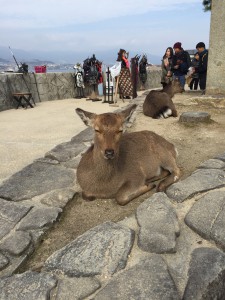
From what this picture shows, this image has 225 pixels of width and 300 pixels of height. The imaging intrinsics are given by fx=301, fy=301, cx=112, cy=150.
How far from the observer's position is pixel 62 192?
14.8ft

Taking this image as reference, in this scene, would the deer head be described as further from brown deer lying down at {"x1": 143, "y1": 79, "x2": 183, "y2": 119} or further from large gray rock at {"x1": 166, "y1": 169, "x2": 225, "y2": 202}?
brown deer lying down at {"x1": 143, "y1": 79, "x2": 183, "y2": 119}

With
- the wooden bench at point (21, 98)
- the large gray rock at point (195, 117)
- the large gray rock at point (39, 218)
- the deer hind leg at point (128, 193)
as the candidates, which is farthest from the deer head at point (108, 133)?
the wooden bench at point (21, 98)

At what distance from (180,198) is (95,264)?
154 centimetres

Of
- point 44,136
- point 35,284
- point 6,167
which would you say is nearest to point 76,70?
point 44,136

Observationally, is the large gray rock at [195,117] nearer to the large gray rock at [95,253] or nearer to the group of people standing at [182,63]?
the group of people standing at [182,63]

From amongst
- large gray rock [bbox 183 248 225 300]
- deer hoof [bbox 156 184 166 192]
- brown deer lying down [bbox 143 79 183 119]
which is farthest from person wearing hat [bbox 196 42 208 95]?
large gray rock [bbox 183 248 225 300]

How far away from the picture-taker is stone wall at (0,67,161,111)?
13.2 m

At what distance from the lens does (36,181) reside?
16.1ft

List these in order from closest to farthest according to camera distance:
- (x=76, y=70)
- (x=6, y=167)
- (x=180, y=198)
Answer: (x=180, y=198), (x=6, y=167), (x=76, y=70)

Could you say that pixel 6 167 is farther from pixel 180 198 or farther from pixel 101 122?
pixel 180 198

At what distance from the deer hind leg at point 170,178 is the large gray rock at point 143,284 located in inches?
63.6

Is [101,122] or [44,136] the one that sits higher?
[101,122]

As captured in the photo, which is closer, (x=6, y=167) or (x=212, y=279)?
(x=212, y=279)

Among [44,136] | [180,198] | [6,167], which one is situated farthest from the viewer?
[44,136]
